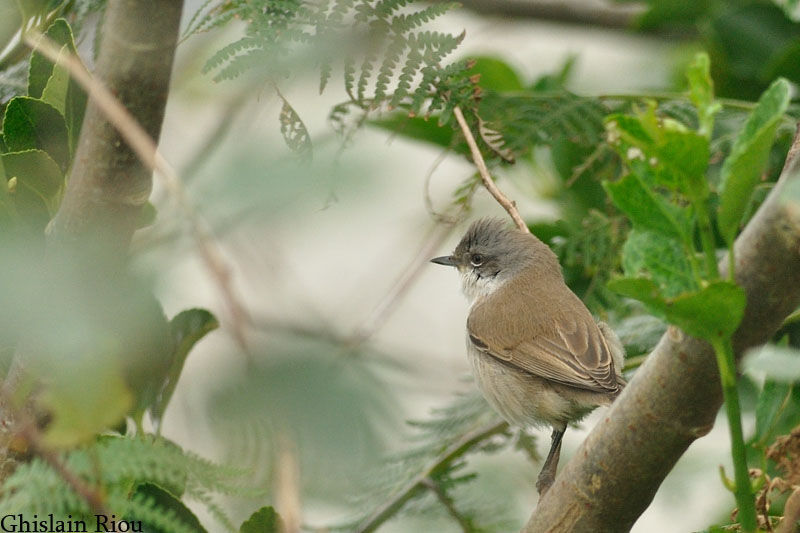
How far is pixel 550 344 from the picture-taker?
322 cm

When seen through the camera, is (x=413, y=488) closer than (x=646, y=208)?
No

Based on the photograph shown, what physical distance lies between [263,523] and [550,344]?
1.66 meters

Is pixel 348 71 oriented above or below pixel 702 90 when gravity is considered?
above

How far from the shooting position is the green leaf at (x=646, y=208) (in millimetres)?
1215

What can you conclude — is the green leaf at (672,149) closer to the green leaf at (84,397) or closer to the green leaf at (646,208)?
the green leaf at (646,208)

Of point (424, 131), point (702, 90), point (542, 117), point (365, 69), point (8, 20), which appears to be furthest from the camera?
point (424, 131)

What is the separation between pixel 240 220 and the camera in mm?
934

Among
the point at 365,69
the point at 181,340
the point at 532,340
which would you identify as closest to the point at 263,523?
the point at 181,340

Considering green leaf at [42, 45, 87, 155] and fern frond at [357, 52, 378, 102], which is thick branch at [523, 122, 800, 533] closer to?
fern frond at [357, 52, 378, 102]

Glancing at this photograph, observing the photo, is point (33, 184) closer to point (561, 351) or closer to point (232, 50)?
point (232, 50)

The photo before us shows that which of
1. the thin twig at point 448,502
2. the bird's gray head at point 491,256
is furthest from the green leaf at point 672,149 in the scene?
the bird's gray head at point 491,256

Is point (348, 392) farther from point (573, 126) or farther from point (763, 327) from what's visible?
point (573, 126)

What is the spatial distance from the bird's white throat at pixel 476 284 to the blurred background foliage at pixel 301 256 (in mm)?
316

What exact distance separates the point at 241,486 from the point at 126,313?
1.82 ft
